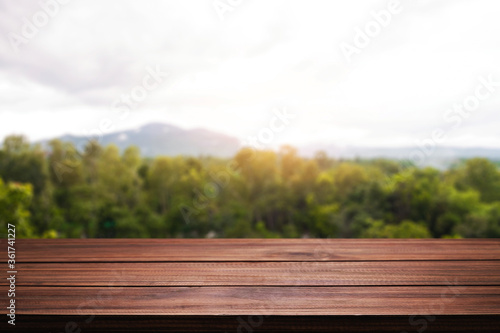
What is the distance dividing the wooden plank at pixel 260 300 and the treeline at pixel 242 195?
18.5 meters

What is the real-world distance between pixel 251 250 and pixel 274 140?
16.4 metres

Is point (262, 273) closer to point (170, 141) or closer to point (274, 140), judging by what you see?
point (274, 140)

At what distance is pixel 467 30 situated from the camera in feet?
70.7

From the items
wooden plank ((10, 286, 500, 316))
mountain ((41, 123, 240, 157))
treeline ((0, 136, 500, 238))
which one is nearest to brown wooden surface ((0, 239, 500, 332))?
wooden plank ((10, 286, 500, 316))

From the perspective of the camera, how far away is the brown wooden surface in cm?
58

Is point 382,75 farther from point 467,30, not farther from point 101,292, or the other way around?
point 101,292

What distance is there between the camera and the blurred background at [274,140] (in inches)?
733

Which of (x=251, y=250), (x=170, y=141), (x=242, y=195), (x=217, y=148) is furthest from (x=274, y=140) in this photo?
(x=170, y=141)

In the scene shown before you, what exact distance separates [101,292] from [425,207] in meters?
22.2

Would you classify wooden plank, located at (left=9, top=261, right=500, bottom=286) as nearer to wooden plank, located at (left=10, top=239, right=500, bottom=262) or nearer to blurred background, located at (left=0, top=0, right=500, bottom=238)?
wooden plank, located at (left=10, top=239, right=500, bottom=262)
